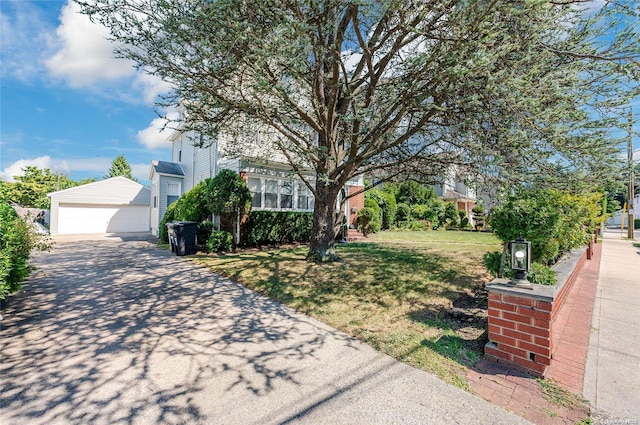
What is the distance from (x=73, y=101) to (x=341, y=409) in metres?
20.9

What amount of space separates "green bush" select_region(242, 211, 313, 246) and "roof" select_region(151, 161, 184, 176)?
7.30m

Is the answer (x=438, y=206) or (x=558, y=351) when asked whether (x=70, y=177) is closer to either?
(x=438, y=206)

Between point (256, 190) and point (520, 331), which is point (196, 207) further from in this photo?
point (520, 331)

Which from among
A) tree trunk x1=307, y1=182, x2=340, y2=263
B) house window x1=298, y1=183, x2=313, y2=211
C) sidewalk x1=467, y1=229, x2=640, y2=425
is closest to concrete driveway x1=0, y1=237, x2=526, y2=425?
sidewalk x1=467, y1=229, x2=640, y2=425

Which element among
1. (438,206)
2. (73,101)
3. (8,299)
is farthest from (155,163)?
(438,206)

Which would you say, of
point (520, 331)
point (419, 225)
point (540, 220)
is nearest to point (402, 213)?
point (419, 225)

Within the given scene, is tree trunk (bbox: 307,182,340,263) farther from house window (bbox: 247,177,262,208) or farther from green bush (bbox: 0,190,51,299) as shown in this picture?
green bush (bbox: 0,190,51,299)

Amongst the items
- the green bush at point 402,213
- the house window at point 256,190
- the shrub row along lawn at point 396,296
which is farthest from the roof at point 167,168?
the green bush at point 402,213

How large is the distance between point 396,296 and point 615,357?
272 cm

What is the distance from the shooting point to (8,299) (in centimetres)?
487

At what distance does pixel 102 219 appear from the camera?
66.7 feet

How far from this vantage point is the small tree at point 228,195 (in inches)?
394

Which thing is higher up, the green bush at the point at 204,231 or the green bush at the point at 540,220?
the green bush at the point at 540,220

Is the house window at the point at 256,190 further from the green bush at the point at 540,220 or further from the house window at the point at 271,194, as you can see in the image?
the green bush at the point at 540,220
